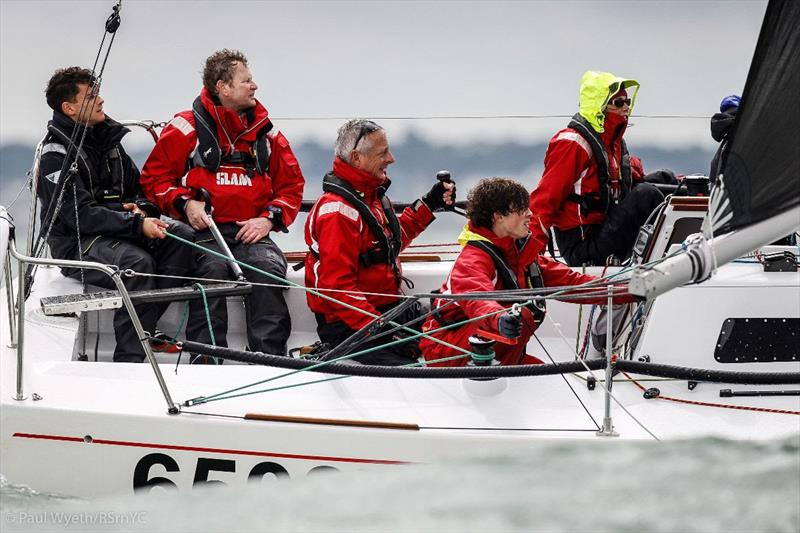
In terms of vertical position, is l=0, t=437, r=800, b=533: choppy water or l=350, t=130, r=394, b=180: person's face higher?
l=350, t=130, r=394, b=180: person's face

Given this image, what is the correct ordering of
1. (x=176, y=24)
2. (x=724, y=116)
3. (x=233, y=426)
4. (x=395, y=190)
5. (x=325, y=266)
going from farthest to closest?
(x=176, y=24)
(x=395, y=190)
(x=724, y=116)
(x=325, y=266)
(x=233, y=426)

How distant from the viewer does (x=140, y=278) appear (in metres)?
→ 4.18

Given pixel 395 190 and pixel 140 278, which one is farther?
pixel 395 190

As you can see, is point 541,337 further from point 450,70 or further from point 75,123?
point 450,70

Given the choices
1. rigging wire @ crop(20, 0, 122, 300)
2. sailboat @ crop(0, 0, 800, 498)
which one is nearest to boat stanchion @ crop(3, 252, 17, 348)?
sailboat @ crop(0, 0, 800, 498)

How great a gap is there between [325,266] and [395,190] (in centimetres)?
596

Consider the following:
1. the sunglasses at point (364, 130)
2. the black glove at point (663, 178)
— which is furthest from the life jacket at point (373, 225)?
the black glove at point (663, 178)

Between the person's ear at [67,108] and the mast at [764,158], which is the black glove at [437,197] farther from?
the mast at [764,158]

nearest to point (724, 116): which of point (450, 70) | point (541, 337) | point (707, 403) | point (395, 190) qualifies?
point (541, 337)

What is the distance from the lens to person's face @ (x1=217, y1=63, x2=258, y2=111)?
427 centimetres

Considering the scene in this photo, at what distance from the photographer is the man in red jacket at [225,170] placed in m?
4.27

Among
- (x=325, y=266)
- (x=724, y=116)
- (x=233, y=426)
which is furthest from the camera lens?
(x=724, y=116)

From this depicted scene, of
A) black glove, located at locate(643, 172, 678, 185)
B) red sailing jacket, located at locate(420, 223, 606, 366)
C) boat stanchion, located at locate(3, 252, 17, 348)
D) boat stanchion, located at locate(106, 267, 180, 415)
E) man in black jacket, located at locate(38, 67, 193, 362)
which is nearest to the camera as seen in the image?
boat stanchion, located at locate(106, 267, 180, 415)

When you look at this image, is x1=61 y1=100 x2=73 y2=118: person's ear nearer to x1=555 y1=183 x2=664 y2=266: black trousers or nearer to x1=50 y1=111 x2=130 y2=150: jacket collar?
x1=50 y1=111 x2=130 y2=150: jacket collar
